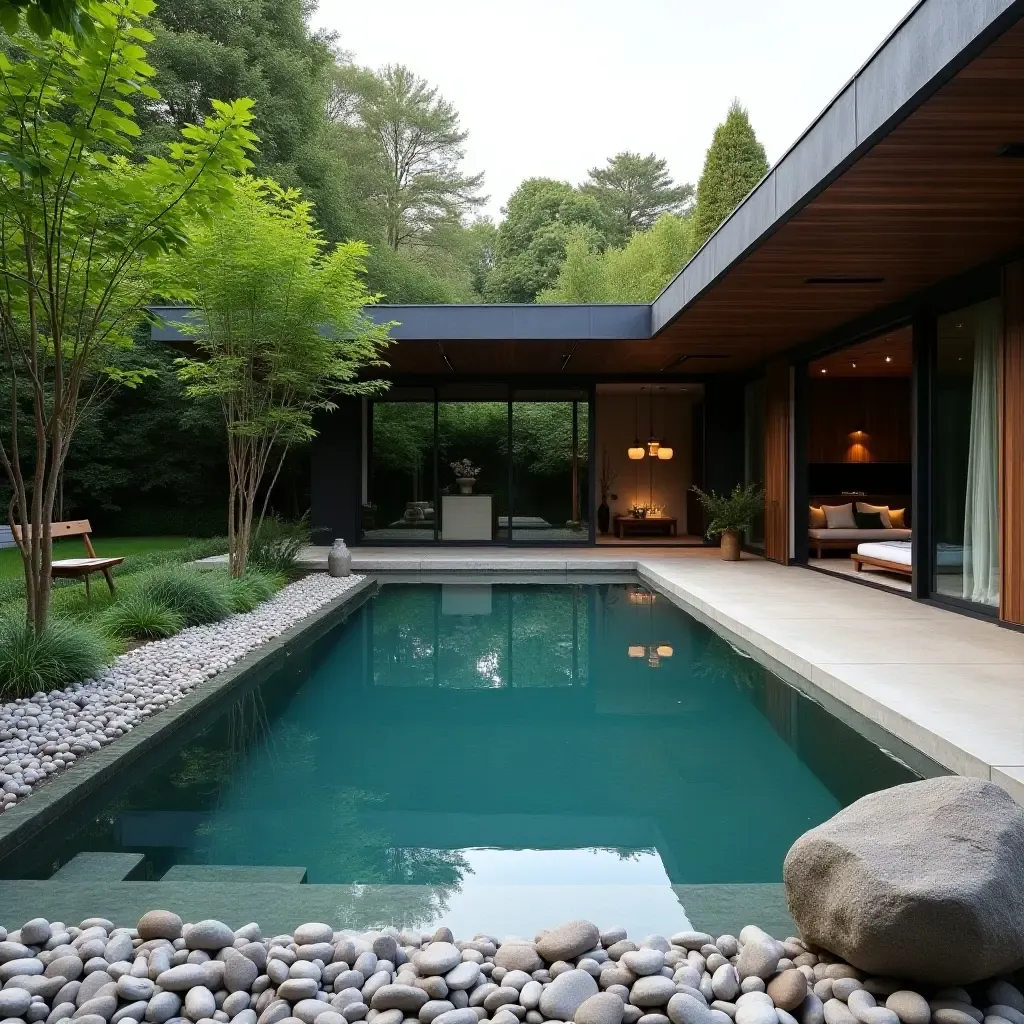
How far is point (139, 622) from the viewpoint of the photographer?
6695 millimetres

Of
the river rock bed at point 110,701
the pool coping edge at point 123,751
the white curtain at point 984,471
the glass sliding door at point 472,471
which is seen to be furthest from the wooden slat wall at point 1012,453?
the glass sliding door at point 472,471

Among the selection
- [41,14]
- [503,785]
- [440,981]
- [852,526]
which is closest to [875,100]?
[503,785]

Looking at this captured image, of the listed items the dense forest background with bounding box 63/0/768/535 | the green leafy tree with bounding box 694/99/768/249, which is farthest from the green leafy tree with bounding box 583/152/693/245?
the green leafy tree with bounding box 694/99/768/249

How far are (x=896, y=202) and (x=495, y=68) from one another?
28069mm

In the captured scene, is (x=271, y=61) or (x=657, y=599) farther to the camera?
(x=271, y=61)

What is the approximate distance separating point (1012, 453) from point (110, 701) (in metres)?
5.93

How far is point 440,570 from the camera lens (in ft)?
40.5

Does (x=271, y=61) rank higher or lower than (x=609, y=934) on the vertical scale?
higher

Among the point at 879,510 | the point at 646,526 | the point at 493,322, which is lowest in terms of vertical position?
the point at 646,526

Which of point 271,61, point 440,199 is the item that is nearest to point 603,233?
point 440,199

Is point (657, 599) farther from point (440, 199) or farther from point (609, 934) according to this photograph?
point (440, 199)

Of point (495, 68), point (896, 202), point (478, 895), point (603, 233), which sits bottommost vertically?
point (478, 895)

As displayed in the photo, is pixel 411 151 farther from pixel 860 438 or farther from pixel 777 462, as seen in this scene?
pixel 777 462

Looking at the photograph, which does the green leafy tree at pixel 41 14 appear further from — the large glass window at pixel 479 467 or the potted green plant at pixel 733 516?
the large glass window at pixel 479 467
